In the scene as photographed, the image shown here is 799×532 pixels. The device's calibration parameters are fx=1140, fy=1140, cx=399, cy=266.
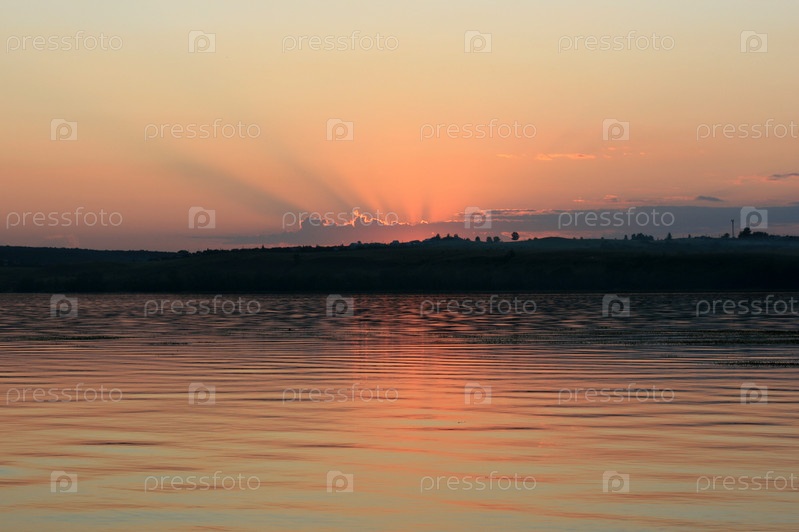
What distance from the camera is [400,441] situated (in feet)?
67.7

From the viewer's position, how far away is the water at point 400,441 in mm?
14797

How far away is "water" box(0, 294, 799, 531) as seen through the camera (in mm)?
14797

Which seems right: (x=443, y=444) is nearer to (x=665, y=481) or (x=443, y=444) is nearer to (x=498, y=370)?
(x=665, y=481)

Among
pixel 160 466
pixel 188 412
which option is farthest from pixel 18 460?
pixel 188 412

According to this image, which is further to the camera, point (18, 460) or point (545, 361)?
point (545, 361)

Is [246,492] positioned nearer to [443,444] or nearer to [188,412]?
[443,444]

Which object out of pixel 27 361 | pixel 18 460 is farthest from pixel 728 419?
pixel 27 361

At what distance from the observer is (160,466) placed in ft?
58.9

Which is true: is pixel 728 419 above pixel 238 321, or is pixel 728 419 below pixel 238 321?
below

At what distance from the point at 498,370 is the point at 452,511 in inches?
839

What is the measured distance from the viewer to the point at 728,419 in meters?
23.4

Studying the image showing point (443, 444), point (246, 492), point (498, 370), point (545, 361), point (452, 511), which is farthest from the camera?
point (545, 361)

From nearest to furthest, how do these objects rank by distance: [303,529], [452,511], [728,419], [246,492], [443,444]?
[303,529], [452,511], [246,492], [443,444], [728,419]

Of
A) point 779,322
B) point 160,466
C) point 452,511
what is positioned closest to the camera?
point 452,511
